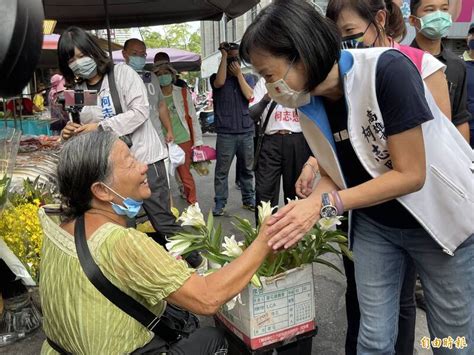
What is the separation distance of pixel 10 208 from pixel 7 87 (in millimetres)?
2137

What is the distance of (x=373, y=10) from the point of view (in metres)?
2.04

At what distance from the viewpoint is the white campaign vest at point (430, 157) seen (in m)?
1.53

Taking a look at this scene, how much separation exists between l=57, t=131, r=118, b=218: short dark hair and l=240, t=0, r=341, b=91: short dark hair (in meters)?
0.70

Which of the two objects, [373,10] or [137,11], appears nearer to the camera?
[373,10]

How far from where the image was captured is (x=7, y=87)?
3.07 feet

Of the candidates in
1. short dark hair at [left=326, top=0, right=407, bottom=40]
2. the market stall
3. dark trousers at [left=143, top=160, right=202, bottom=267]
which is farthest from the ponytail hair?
the market stall

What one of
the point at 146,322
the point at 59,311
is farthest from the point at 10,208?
the point at 146,322

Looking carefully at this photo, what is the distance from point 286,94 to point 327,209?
0.45m

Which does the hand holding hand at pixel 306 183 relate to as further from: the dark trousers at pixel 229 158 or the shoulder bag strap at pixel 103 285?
the dark trousers at pixel 229 158

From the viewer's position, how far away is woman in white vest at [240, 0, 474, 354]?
1486 mm

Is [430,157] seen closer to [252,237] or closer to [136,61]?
[252,237]

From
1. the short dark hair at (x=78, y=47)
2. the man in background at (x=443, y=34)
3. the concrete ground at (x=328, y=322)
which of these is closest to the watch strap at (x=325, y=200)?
the man in background at (x=443, y=34)

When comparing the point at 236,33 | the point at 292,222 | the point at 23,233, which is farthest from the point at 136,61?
the point at 236,33

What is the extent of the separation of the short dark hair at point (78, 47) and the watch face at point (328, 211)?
2234 mm
